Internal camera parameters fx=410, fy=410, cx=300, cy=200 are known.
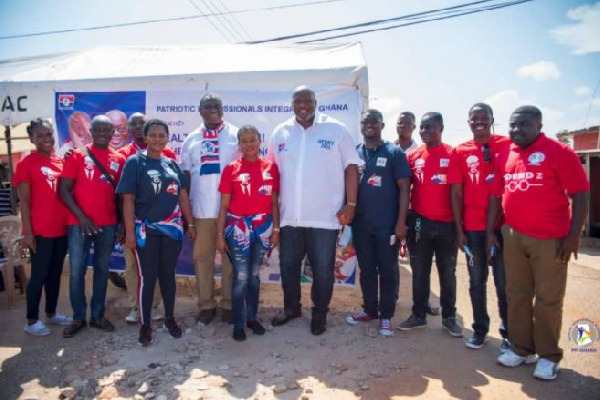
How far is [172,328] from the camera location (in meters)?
3.65

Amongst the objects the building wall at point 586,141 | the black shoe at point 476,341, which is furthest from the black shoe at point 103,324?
the building wall at point 586,141

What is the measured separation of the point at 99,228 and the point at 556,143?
3.72 m

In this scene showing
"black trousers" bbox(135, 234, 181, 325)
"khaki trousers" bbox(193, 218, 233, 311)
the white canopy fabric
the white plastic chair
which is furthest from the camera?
the white plastic chair

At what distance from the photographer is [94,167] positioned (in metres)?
3.63

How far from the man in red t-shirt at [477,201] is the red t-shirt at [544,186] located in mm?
333

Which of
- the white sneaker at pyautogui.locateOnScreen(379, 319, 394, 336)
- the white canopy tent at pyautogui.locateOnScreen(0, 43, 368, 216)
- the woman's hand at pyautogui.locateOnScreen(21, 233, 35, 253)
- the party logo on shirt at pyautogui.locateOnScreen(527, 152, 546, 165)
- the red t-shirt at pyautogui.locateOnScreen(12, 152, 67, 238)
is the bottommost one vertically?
the white sneaker at pyautogui.locateOnScreen(379, 319, 394, 336)

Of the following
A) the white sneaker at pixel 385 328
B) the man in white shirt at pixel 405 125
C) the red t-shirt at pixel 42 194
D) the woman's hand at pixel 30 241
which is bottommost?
the white sneaker at pixel 385 328

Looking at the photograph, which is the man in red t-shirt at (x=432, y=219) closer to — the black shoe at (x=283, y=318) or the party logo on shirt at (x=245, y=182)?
the black shoe at (x=283, y=318)

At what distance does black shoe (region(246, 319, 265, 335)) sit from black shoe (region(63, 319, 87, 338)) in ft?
5.14

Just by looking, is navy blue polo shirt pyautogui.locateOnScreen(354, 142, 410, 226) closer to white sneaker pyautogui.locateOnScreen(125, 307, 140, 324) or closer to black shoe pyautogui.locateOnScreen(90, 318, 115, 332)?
white sneaker pyautogui.locateOnScreen(125, 307, 140, 324)

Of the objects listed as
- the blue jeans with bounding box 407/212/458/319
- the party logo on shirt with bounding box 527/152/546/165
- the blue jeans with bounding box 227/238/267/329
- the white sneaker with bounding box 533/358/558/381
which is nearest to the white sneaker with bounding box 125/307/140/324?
the blue jeans with bounding box 227/238/267/329

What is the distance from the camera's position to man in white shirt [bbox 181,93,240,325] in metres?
3.78

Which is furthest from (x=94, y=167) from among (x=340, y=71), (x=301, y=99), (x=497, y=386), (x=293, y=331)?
(x=497, y=386)

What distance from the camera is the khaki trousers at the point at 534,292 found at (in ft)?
9.37
